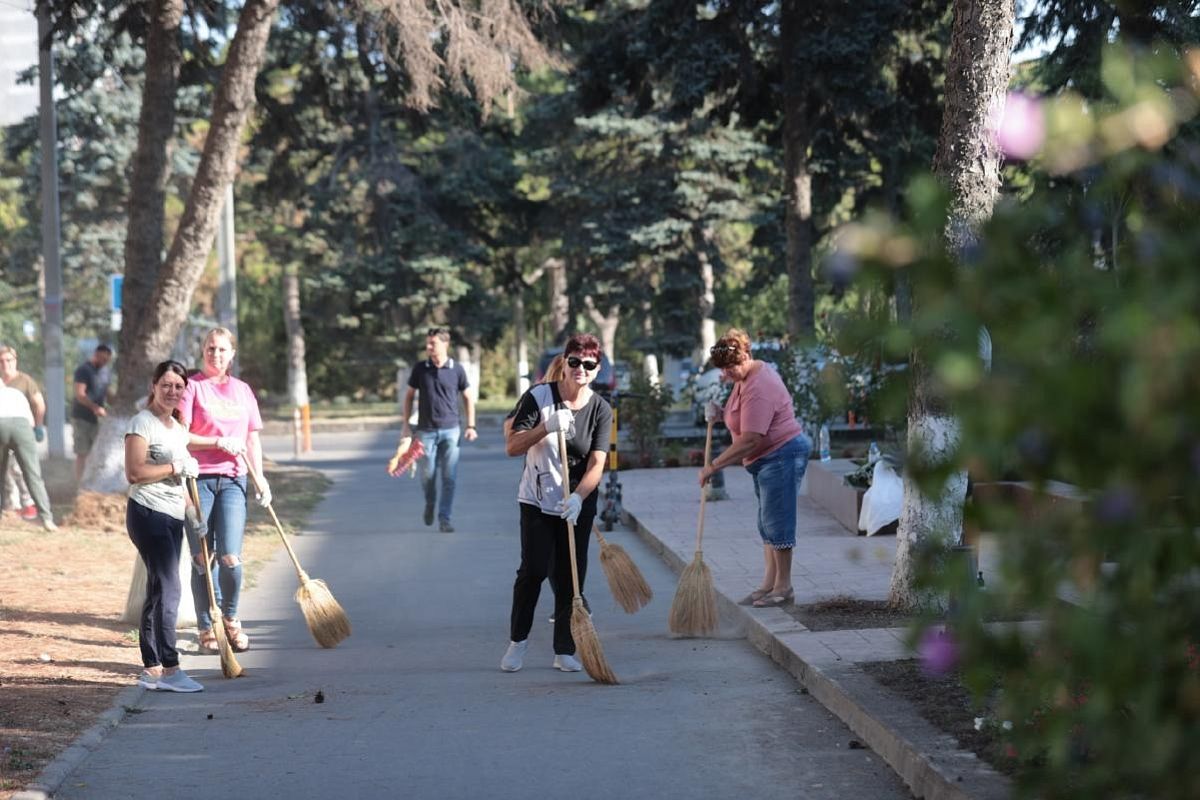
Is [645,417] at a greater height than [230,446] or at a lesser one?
lesser

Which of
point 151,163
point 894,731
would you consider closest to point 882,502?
point 894,731

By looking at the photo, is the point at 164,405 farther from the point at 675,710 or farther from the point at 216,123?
the point at 216,123

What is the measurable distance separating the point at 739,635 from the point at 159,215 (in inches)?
433

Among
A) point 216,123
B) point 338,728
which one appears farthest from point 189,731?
point 216,123

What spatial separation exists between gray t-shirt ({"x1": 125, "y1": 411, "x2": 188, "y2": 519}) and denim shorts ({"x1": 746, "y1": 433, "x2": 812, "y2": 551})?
3.56 meters

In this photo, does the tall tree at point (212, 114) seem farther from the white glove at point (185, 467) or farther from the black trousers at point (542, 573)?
the black trousers at point (542, 573)

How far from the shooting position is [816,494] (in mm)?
17406

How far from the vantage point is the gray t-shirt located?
8.65 meters

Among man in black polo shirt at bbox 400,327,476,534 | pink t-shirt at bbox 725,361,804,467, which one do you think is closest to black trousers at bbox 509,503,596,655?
pink t-shirt at bbox 725,361,804,467

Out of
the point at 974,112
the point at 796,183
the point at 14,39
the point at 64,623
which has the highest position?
the point at 14,39

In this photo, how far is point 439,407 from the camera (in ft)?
52.0

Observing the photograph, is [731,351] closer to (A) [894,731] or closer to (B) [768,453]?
(B) [768,453]

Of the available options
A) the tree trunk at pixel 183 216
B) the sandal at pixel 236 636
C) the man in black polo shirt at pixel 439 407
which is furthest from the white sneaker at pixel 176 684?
the tree trunk at pixel 183 216

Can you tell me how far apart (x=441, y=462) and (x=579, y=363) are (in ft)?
24.1
